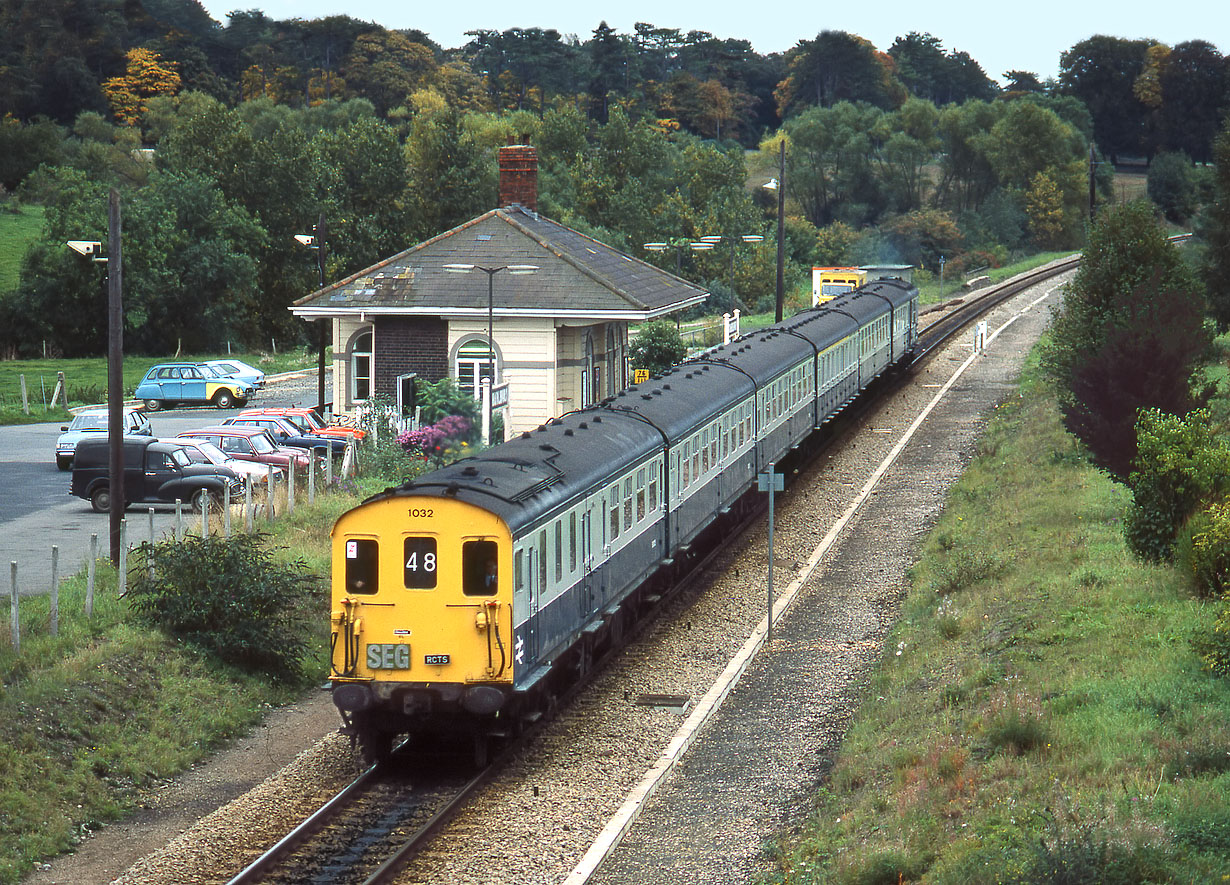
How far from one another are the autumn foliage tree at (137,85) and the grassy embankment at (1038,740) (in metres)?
114

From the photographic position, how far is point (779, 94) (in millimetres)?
164500

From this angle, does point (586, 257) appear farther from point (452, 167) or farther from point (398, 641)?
point (452, 167)

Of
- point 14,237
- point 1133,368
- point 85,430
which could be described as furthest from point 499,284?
point 14,237

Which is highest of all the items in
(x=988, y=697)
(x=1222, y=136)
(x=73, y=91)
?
(x=73, y=91)

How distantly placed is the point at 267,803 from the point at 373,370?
75.6 ft

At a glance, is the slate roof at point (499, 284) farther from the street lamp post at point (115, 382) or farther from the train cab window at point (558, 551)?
the train cab window at point (558, 551)

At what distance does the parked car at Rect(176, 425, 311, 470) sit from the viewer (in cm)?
3316

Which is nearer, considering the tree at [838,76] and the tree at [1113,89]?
the tree at [1113,89]

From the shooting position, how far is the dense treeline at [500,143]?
219ft

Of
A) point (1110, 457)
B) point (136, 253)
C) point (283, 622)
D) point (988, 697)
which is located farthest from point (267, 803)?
point (136, 253)

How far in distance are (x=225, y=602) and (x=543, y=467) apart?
4659 mm

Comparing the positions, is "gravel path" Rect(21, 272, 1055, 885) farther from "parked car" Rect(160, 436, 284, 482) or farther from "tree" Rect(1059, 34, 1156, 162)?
"tree" Rect(1059, 34, 1156, 162)

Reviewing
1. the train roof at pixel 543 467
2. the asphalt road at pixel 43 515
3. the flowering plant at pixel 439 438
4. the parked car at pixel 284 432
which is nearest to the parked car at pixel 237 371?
the asphalt road at pixel 43 515

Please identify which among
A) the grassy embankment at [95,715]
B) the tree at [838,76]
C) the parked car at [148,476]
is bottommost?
the grassy embankment at [95,715]
